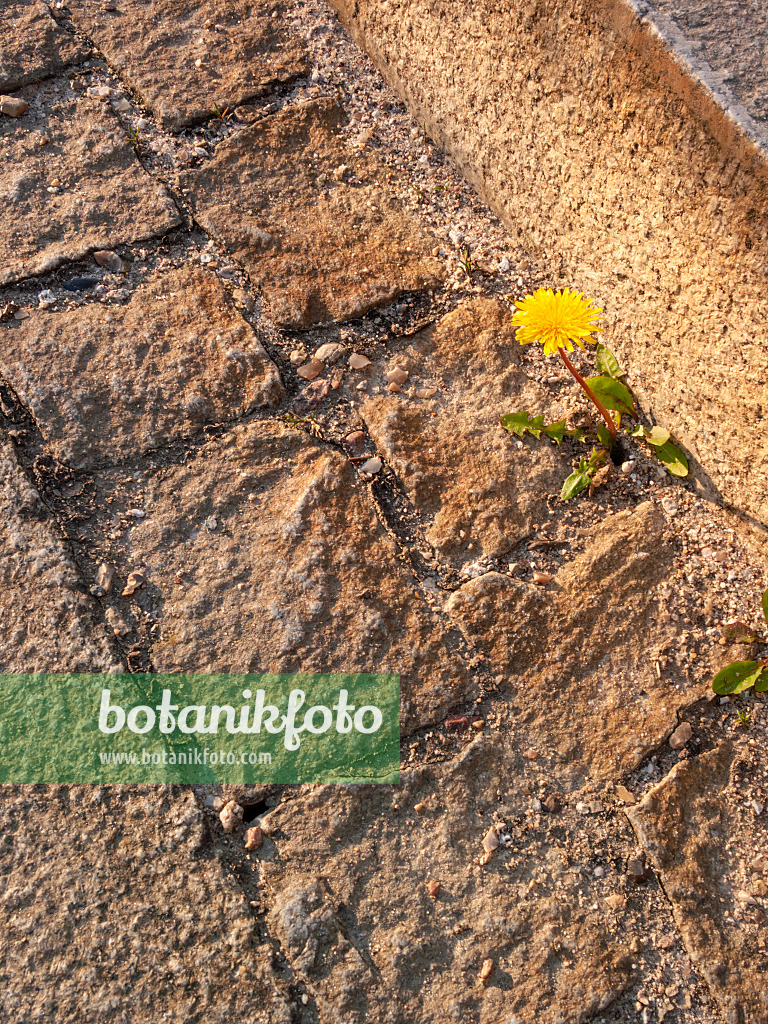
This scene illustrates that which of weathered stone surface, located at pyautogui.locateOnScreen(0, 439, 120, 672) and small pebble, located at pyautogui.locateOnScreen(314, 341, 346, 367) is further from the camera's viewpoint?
small pebble, located at pyautogui.locateOnScreen(314, 341, 346, 367)

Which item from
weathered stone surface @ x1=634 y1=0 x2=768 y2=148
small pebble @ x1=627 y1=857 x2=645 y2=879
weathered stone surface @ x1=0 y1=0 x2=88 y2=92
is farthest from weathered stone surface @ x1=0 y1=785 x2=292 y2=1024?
weathered stone surface @ x1=0 y1=0 x2=88 y2=92

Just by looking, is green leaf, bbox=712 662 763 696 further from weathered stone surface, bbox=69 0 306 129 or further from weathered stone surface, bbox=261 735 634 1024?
weathered stone surface, bbox=69 0 306 129

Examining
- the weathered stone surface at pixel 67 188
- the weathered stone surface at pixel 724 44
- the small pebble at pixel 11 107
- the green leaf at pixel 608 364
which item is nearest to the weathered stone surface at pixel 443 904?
the green leaf at pixel 608 364

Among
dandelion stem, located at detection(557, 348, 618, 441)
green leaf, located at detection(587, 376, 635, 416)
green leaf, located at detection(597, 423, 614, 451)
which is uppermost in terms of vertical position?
green leaf, located at detection(587, 376, 635, 416)

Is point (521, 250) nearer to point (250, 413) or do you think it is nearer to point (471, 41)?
point (471, 41)

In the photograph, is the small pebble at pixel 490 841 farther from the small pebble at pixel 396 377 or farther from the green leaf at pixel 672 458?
the small pebble at pixel 396 377

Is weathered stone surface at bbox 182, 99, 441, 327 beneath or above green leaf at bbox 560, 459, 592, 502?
above

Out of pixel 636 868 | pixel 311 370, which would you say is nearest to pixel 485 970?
pixel 636 868

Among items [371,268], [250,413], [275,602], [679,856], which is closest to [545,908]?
[679,856]
